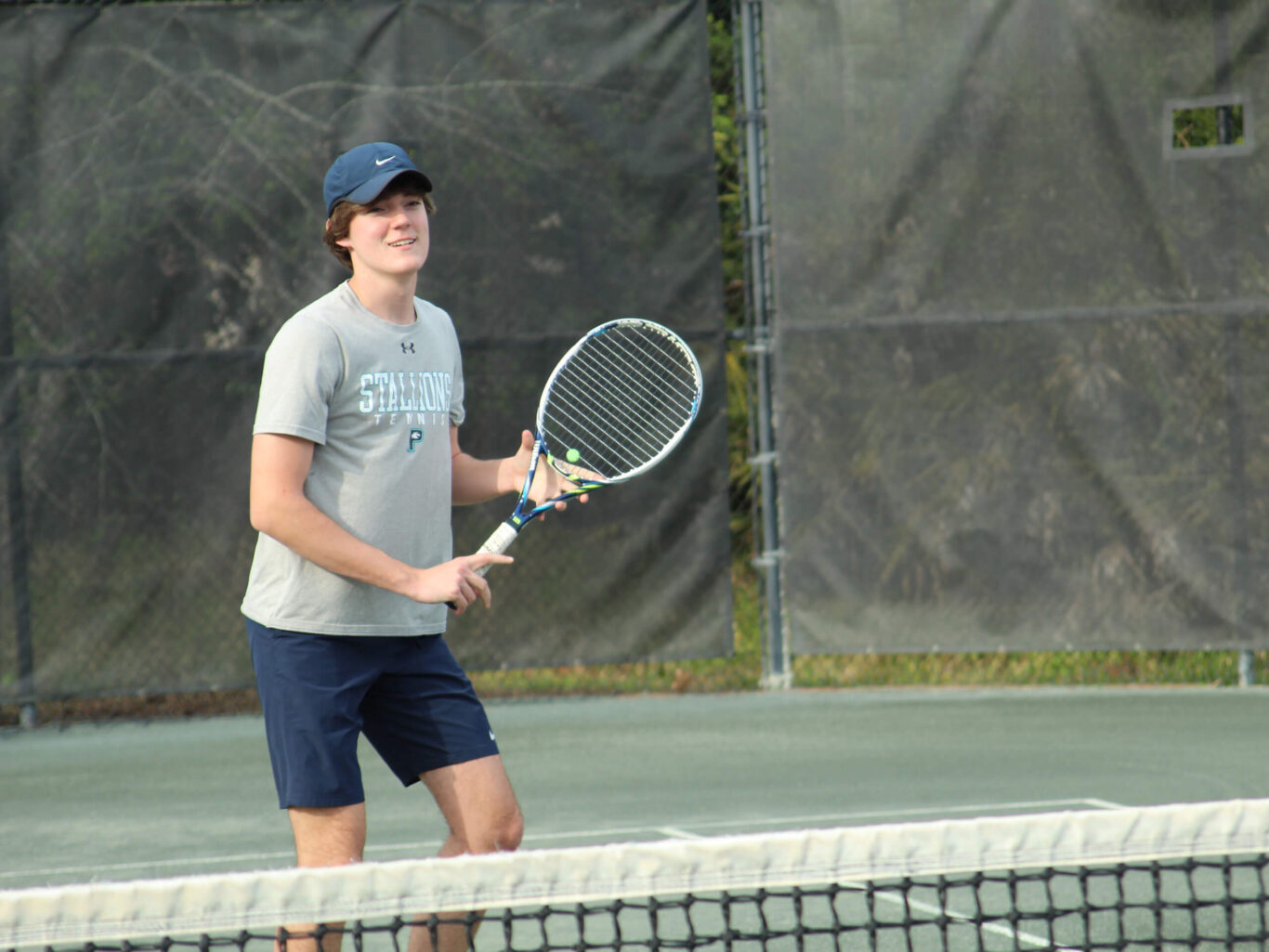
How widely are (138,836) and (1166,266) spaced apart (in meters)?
4.05

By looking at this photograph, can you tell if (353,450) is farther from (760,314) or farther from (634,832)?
(760,314)

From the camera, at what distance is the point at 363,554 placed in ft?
7.41

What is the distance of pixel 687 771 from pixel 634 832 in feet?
2.68

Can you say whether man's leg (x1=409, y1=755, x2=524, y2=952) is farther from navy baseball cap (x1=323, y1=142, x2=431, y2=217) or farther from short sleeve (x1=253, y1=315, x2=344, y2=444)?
navy baseball cap (x1=323, y1=142, x2=431, y2=217)

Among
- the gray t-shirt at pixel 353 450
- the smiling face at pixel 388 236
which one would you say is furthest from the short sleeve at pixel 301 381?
the smiling face at pixel 388 236

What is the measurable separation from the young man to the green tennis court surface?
1.60 m

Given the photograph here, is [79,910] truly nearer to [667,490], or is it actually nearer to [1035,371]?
[667,490]

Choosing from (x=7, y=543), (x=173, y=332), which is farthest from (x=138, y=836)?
(x=173, y=332)

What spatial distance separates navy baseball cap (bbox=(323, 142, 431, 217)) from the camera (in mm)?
2381

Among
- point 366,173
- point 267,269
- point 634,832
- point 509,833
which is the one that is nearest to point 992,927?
point 634,832

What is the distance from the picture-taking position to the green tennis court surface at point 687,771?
4.15 meters

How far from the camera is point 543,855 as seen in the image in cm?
190

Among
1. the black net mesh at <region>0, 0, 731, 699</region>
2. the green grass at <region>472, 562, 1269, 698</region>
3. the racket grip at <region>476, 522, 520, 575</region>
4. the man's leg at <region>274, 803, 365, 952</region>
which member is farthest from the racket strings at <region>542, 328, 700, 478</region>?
the green grass at <region>472, 562, 1269, 698</region>

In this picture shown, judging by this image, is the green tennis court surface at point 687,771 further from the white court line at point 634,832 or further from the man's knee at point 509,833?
the man's knee at point 509,833
